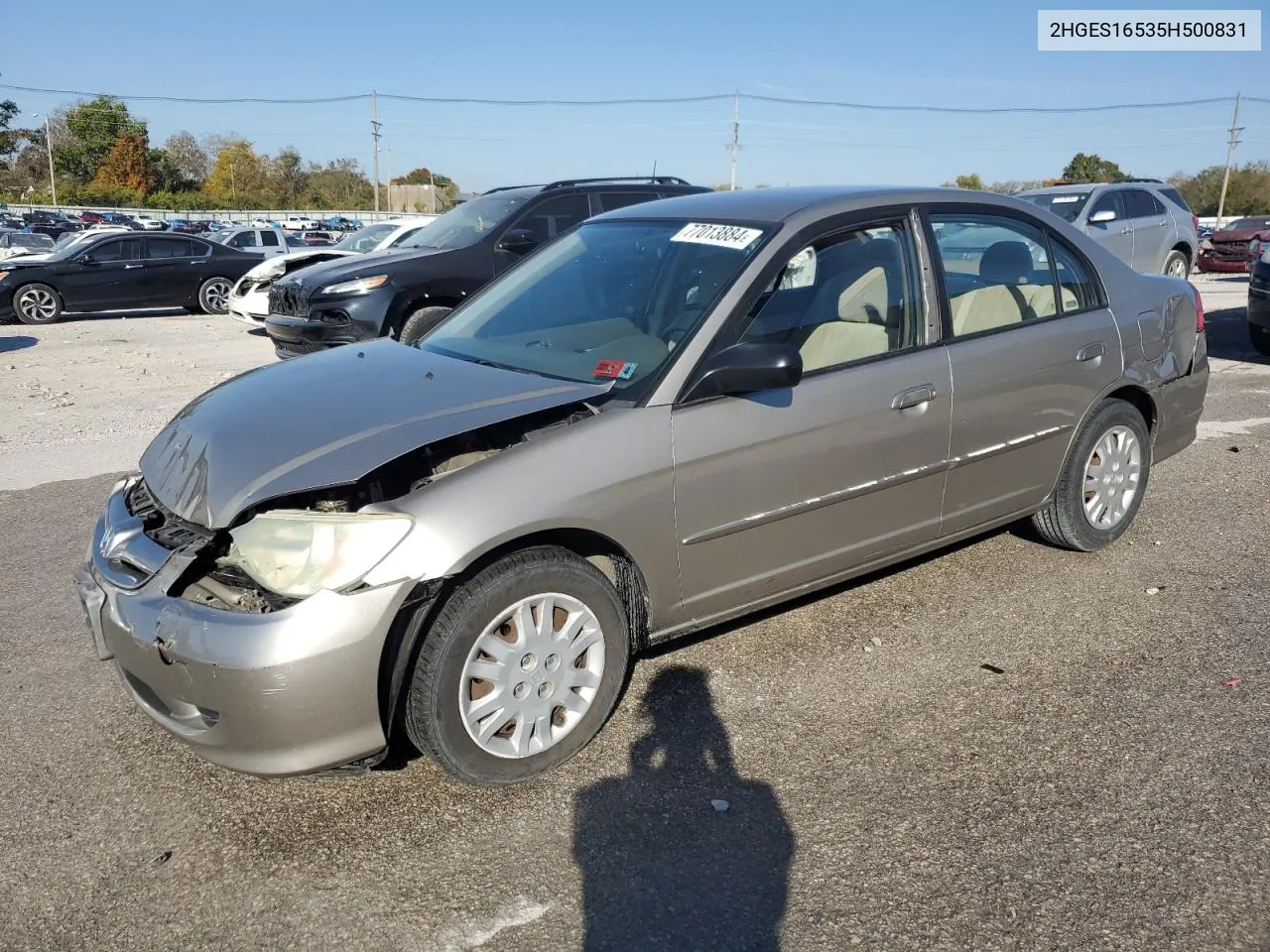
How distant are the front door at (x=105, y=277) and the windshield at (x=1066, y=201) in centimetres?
1374

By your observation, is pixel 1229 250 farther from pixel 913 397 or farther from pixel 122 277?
pixel 122 277

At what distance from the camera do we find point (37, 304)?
1565cm

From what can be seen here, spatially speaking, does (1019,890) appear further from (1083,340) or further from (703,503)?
(1083,340)

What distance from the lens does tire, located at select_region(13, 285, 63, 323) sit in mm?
15448

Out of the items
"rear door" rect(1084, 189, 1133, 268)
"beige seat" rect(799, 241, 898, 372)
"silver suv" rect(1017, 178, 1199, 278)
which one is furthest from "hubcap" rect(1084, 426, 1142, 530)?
"rear door" rect(1084, 189, 1133, 268)

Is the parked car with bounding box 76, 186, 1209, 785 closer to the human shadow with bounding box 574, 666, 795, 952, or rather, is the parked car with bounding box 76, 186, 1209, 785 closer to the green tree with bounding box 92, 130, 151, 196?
the human shadow with bounding box 574, 666, 795, 952

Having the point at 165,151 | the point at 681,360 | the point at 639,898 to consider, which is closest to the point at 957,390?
the point at 681,360

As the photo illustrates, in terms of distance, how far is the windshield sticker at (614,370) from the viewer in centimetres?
345

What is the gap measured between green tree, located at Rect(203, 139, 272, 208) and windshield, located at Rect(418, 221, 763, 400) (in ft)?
279

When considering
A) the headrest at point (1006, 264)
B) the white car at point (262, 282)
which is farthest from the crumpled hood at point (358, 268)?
the headrest at point (1006, 264)

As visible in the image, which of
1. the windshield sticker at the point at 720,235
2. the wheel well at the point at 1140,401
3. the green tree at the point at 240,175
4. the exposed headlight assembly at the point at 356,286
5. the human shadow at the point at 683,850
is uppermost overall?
the green tree at the point at 240,175

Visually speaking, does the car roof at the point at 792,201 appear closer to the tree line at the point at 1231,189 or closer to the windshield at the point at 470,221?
the windshield at the point at 470,221

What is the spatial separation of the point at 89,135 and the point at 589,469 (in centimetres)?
9135

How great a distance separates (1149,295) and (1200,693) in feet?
7.17
